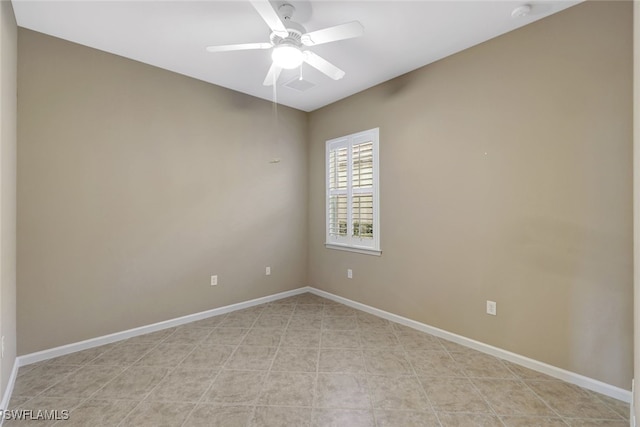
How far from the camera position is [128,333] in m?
A: 2.88

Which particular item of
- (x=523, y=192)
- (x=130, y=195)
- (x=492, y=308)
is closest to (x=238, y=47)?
(x=130, y=195)

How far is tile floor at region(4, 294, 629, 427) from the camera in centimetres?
180

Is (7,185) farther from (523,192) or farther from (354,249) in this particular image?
(523,192)

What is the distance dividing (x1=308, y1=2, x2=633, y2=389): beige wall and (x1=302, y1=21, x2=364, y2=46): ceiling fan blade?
1449 millimetres

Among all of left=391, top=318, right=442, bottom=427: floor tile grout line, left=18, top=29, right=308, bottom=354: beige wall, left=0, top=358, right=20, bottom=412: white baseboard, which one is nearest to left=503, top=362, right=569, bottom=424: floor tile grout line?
left=391, top=318, right=442, bottom=427: floor tile grout line

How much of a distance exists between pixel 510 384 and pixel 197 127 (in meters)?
3.83

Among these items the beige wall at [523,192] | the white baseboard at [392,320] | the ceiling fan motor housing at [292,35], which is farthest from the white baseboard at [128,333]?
the ceiling fan motor housing at [292,35]

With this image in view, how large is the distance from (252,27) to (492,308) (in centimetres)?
318

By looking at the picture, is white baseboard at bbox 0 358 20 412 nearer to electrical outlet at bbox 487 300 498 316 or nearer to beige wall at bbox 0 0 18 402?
beige wall at bbox 0 0 18 402

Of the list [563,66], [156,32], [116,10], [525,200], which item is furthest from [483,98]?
[116,10]

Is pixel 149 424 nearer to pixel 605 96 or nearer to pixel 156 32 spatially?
pixel 156 32

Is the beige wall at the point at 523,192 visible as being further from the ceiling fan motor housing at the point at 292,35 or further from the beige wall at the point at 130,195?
the beige wall at the point at 130,195

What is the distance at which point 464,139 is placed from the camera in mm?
2750

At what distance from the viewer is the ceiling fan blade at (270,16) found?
1651 mm
